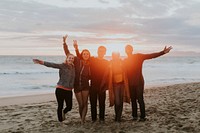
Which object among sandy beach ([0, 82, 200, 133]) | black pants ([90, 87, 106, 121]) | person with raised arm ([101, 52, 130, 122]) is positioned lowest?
sandy beach ([0, 82, 200, 133])

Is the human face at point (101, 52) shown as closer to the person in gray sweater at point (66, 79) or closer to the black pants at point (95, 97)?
the person in gray sweater at point (66, 79)

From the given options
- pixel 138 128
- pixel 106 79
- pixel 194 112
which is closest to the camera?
pixel 138 128

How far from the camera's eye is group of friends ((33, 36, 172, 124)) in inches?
253

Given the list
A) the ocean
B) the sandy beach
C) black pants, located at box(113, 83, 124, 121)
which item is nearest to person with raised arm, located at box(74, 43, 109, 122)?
black pants, located at box(113, 83, 124, 121)

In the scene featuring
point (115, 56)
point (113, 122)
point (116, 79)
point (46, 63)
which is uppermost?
point (115, 56)

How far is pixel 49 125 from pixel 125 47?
2.68 m

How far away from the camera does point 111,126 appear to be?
6547 mm

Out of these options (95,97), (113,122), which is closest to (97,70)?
(95,97)

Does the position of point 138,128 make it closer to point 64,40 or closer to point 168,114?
point 168,114

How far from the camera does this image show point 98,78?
262 inches

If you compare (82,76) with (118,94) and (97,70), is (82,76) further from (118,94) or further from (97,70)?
(118,94)

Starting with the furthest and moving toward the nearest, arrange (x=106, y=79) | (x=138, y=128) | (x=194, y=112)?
(x=194, y=112) < (x=106, y=79) < (x=138, y=128)

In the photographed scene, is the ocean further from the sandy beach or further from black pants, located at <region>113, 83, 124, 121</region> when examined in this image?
black pants, located at <region>113, 83, 124, 121</region>

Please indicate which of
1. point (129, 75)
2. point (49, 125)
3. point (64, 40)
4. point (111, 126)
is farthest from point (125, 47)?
point (49, 125)
